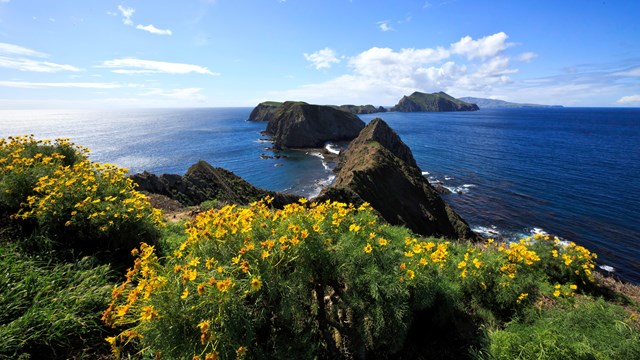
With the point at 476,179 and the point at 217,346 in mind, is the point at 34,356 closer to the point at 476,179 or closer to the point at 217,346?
the point at 217,346

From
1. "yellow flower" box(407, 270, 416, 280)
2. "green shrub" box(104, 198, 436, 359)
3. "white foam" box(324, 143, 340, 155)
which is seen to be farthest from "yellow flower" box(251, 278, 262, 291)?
"white foam" box(324, 143, 340, 155)

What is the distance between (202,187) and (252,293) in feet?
74.1

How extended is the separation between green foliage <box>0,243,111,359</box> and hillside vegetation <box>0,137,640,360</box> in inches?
0.9

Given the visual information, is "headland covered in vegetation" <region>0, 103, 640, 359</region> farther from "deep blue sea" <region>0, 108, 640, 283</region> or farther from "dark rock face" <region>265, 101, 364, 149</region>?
"dark rock face" <region>265, 101, 364, 149</region>

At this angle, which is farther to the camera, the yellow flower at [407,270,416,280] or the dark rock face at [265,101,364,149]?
the dark rock face at [265,101,364,149]

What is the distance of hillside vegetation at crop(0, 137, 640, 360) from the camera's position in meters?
3.41

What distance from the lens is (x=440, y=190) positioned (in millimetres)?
42875

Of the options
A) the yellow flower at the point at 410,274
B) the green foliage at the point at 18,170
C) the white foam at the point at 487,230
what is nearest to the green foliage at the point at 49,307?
the green foliage at the point at 18,170

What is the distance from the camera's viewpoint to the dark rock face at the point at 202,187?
67.0ft

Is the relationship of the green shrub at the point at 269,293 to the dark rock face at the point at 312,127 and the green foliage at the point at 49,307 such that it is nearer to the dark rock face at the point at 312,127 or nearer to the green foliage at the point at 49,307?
the green foliage at the point at 49,307

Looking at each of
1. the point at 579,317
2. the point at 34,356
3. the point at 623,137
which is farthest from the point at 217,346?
the point at 623,137

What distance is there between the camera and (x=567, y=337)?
4.22m

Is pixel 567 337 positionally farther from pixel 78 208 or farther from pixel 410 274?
pixel 78 208

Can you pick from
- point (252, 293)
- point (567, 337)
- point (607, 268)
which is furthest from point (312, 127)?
point (252, 293)
